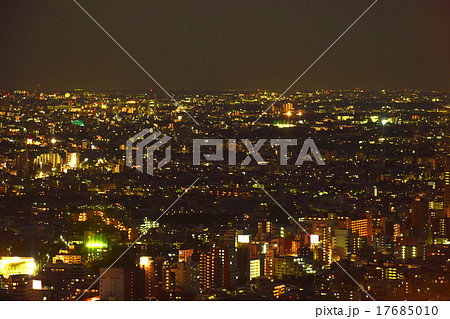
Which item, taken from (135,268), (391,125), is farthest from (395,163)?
(135,268)

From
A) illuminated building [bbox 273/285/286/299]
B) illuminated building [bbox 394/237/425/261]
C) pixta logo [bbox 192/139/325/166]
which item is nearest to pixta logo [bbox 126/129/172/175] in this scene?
pixta logo [bbox 192/139/325/166]

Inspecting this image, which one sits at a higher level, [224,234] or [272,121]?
[272,121]

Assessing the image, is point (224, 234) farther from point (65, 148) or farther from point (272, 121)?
point (65, 148)

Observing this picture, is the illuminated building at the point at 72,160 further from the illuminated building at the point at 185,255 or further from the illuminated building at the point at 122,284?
the illuminated building at the point at 122,284

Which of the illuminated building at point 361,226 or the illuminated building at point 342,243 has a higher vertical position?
the illuminated building at point 361,226

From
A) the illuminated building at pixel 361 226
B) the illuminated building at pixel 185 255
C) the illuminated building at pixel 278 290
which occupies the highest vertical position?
the illuminated building at pixel 361 226

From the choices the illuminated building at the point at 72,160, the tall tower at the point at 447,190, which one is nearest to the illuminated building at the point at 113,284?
the tall tower at the point at 447,190

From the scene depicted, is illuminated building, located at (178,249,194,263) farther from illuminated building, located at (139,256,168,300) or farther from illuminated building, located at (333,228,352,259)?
illuminated building, located at (333,228,352,259)
